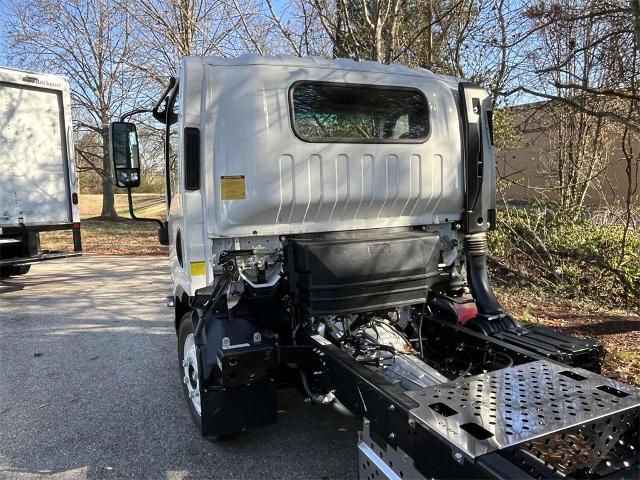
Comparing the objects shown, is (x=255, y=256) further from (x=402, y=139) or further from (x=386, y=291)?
(x=402, y=139)

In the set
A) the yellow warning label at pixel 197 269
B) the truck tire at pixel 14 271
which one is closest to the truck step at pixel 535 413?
the yellow warning label at pixel 197 269

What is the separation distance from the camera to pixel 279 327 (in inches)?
130

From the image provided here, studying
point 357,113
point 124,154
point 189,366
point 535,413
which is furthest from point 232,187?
point 535,413

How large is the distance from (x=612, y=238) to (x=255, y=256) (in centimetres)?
804

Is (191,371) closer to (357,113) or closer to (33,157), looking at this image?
(357,113)

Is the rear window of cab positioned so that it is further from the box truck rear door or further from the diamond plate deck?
the box truck rear door

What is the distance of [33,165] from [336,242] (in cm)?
791

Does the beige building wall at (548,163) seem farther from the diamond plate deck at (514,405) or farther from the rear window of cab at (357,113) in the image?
the diamond plate deck at (514,405)

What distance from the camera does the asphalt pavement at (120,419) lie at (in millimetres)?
3203

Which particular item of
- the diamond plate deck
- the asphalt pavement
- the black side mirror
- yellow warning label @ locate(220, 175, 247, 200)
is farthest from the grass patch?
the diamond plate deck

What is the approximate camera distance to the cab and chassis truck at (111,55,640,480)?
2.85 m

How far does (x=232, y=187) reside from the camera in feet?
9.78

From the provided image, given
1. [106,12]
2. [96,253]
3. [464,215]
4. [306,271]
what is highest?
[106,12]

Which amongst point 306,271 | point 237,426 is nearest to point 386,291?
point 306,271
